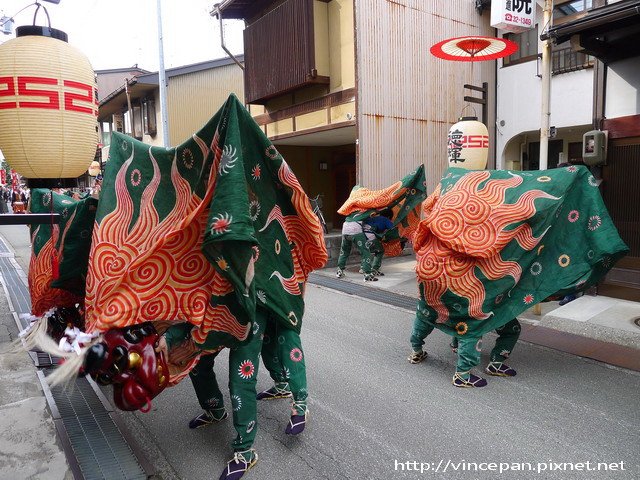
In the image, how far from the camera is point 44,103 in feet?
10.3

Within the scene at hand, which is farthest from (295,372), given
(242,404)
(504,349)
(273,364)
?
(504,349)

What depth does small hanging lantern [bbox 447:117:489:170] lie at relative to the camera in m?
6.41

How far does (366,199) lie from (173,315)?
22.6 feet

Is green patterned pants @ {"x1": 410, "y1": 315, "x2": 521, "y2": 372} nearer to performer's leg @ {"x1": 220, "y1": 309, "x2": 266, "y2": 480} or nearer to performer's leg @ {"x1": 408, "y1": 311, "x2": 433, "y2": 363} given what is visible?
performer's leg @ {"x1": 408, "y1": 311, "x2": 433, "y2": 363}

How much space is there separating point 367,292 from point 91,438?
5.96 meters

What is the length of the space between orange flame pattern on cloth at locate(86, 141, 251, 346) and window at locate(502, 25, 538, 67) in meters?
10.4

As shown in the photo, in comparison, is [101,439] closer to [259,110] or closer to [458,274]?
[458,274]

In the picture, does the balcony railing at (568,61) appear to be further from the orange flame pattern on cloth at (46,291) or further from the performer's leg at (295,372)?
the orange flame pattern on cloth at (46,291)

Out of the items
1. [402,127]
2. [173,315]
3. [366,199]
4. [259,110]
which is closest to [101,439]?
[173,315]

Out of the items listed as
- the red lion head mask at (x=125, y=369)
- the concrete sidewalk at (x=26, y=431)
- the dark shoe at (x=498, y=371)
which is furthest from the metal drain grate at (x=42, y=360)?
the dark shoe at (x=498, y=371)

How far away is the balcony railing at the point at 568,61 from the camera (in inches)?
372

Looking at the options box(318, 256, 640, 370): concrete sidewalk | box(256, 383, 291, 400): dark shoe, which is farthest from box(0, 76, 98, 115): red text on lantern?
box(318, 256, 640, 370): concrete sidewalk

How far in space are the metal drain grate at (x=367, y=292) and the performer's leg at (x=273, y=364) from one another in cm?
374

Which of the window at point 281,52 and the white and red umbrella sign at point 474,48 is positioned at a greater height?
the window at point 281,52
